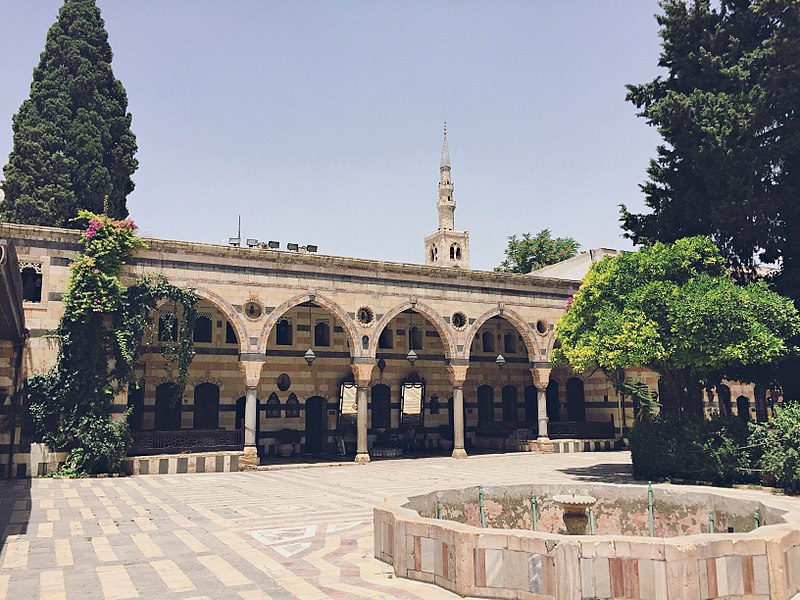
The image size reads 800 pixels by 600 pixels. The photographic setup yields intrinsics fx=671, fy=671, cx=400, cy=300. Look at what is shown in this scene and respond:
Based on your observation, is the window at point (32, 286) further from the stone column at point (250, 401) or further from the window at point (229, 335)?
the window at point (229, 335)

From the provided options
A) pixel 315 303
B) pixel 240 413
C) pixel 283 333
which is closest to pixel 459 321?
pixel 315 303

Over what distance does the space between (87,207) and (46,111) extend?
14.9 feet

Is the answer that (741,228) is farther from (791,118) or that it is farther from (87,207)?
(87,207)

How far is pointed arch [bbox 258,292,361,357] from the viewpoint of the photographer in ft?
79.4

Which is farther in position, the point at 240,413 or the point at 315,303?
the point at 240,413

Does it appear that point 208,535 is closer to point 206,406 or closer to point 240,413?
point 206,406

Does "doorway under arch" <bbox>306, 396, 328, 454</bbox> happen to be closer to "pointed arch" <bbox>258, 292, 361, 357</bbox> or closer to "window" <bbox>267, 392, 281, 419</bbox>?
"window" <bbox>267, 392, 281, 419</bbox>

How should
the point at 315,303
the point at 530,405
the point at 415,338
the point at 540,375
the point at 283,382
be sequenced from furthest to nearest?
the point at 530,405 → the point at 415,338 → the point at 540,375 → the point at 283,382 → the point at 315,303

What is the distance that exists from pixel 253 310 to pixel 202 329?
3.45m

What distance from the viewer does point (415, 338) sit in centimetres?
3136

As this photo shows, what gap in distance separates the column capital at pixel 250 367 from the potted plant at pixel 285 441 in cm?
481

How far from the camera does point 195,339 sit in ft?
87.2

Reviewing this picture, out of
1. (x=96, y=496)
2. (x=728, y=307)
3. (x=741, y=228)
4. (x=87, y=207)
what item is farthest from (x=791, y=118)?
(x=87, y=207)

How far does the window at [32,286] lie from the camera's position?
70.5 ft
